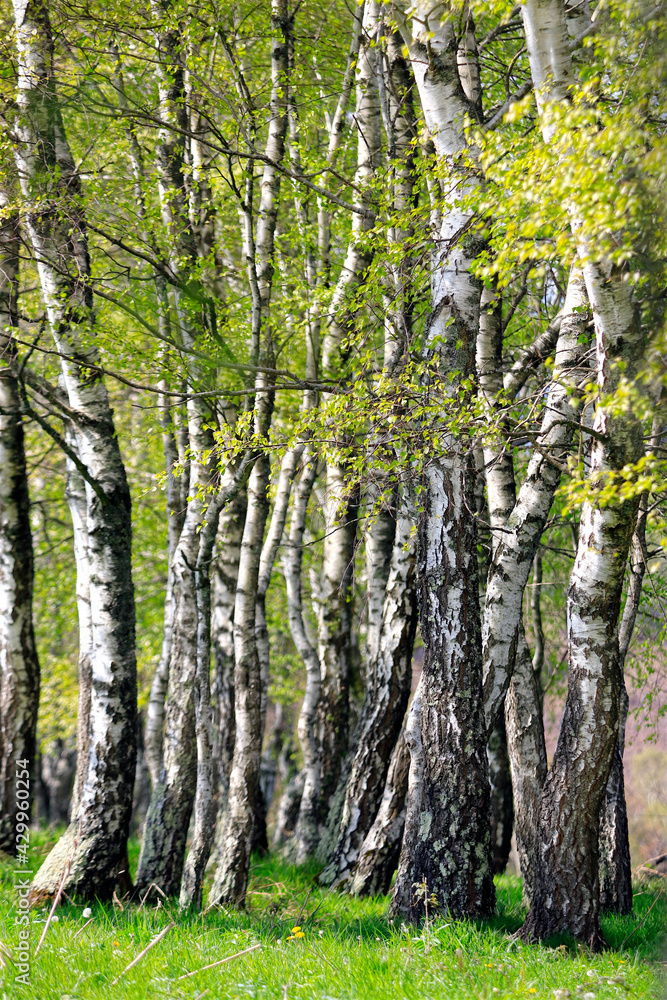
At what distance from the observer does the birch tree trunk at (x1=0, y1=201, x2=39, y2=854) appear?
320 inches

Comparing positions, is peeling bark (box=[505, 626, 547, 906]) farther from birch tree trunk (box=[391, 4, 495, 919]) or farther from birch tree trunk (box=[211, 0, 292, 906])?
birch tree trunk (box=[211, 0, 292, 906])

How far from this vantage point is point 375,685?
7867 millimetres

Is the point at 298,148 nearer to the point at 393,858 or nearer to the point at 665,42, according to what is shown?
the point at 665,42

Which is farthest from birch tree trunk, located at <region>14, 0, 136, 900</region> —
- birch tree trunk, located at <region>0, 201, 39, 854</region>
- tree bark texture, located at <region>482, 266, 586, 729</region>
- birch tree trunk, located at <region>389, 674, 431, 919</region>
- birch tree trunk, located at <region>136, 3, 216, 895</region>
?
tree bark texture, located at <region>482, 266, 586, 729</region>

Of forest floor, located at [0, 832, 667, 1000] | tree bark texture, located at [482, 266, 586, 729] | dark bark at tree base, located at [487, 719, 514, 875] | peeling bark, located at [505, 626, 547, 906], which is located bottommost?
dark bark at tree base, located at [487, 719, 514, 875]

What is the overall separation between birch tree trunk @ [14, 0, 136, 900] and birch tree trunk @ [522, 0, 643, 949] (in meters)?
3.34

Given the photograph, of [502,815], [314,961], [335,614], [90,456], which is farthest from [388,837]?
[90,456]

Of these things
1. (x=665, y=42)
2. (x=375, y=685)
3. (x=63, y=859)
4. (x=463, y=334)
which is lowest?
(x=63, y=859)

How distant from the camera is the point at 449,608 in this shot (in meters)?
5.38

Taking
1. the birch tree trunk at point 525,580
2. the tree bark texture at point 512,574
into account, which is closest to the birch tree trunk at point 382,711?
the birch tree trunk at point 525,580

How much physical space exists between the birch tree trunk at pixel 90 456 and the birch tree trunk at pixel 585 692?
3.34m

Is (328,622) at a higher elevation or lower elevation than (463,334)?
lower

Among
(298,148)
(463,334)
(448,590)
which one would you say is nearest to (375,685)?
(448,590)

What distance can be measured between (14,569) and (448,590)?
5284 millimetres
